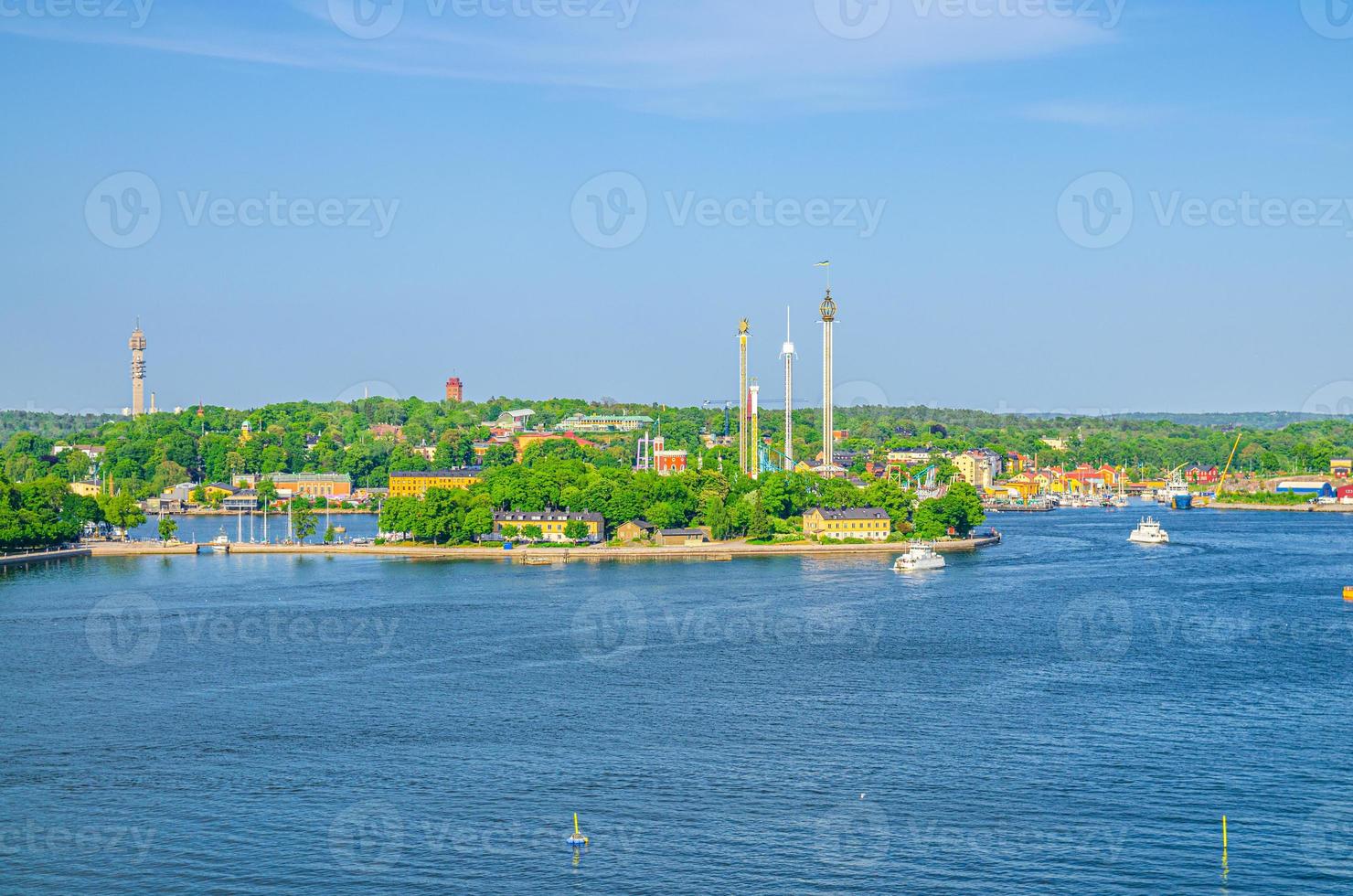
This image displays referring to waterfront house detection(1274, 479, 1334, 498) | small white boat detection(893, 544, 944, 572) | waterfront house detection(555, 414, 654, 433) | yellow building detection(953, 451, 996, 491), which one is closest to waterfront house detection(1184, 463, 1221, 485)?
yellow building detection(953, 451, 996, 491)

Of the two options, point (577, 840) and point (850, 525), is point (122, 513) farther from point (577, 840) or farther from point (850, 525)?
point (577, 840)

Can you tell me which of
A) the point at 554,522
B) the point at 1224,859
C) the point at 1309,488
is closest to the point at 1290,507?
the point at 1309,488

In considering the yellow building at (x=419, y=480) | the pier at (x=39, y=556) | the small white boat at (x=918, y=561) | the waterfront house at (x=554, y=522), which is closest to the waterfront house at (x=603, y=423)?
the yellow building at (x=419, y=480)

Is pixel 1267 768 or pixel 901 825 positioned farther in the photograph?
pixel 1267 768

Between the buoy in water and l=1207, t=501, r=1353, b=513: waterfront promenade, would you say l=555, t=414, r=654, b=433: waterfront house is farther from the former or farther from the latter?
the buoy in water

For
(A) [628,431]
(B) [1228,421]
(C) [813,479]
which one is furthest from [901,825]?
(B) [1228,421]

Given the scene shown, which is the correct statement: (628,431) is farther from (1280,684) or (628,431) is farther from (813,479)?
(1280,684)

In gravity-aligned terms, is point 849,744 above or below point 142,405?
below
